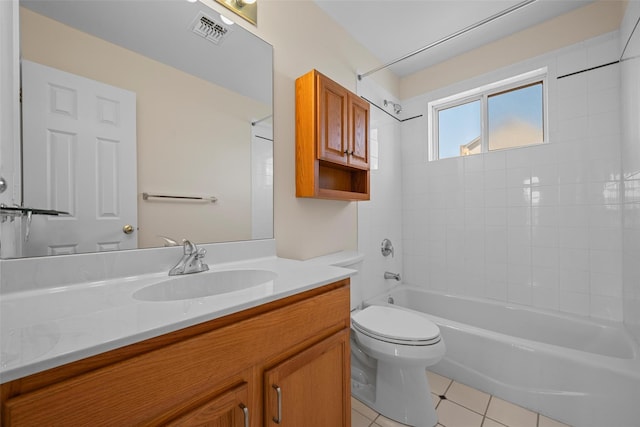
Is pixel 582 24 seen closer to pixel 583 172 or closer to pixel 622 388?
pixel 583 172

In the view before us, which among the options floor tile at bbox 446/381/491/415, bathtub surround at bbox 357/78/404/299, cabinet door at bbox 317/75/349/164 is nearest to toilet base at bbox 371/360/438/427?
floor tile at bbox 446/381/491/415

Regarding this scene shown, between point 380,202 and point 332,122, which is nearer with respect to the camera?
point 332,122

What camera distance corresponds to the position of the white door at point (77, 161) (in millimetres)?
805

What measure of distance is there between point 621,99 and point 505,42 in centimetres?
89

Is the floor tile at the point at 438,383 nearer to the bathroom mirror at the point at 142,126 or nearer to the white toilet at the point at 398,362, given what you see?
the white toilet at the point at 398,362

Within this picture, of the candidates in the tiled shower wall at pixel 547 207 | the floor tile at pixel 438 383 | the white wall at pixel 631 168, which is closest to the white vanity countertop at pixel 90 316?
the floor tile at pixel 438 383

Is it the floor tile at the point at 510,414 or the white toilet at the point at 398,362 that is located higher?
the white toilet at the point at 398,362

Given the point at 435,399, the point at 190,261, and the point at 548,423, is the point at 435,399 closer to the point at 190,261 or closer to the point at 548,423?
the point at 548,423

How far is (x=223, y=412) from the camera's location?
24.9 inches

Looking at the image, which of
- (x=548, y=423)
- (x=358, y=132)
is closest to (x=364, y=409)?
(x=548, y=423)

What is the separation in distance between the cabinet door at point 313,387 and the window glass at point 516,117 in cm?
217

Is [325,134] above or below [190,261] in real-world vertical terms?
above

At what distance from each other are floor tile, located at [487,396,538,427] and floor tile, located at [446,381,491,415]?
35 millimetres

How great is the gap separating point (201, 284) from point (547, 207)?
7.67 ft
